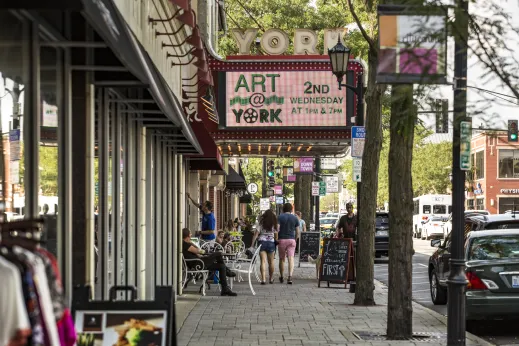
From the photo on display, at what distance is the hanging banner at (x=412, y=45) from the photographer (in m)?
7.84

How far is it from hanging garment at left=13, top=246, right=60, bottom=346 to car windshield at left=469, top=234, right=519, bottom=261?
10142 millimetres

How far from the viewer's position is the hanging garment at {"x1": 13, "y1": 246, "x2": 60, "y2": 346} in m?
4.18

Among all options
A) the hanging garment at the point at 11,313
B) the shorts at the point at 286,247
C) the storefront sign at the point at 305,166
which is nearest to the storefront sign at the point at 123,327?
the hanging garment at the point at 11,313

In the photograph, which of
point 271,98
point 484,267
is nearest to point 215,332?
point 484,267

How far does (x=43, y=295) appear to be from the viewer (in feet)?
13.8

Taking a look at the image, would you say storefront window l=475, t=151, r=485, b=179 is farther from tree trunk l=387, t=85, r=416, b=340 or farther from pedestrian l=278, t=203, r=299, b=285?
tree trunk l=387, t=85, r=416, b=340

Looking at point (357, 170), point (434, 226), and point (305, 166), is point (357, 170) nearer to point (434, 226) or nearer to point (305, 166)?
point (305, 166)

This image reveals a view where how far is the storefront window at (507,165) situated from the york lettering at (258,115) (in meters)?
62.9

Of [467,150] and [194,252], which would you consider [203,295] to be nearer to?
[194,252]

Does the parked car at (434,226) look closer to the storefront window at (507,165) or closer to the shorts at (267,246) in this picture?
the storefront window at (507,165)

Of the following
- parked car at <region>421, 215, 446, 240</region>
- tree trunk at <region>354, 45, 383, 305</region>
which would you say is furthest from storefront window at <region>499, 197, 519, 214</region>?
tree trunk at <region>354, 45, 383, 305</region>

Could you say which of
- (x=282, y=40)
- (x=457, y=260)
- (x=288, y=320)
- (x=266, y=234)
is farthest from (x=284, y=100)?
(x=457, y=260)

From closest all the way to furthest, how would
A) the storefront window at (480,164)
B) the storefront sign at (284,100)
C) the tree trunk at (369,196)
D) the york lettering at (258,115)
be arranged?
the tree trunk at (369,196), the storefront sign at (284,100), the york lettering at (258,115), the storefront window at (480,164)

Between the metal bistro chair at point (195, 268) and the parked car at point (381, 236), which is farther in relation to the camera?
the parked car at point (381, 236)
